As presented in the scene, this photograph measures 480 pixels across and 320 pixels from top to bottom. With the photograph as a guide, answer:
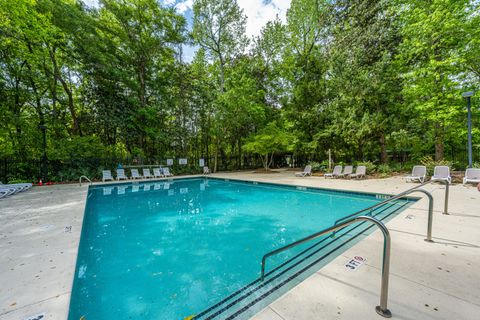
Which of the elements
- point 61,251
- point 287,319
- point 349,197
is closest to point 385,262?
point 287,319

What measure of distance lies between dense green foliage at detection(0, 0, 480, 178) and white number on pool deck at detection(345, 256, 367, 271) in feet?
32.7

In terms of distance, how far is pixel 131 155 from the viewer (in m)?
14.2

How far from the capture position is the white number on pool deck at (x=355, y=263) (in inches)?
91.9

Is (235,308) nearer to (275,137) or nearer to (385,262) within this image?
(385,262)

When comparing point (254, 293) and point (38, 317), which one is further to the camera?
point (254, 293)

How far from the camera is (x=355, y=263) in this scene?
2430 mm

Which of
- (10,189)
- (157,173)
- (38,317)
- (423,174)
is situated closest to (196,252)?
(38,317)

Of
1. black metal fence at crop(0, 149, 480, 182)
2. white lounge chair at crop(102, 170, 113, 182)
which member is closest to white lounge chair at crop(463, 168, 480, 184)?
black metal fence at crop(0, 149, 480, 182)

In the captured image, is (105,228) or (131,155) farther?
(131,155)

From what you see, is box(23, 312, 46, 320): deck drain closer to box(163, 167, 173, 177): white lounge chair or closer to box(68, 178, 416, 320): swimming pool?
box(68, 178, 416, 320): swimming pool

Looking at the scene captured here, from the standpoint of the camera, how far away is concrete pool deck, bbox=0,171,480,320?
1.68 m

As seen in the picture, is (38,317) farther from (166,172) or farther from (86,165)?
(86,165)

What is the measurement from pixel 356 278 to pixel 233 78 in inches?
628

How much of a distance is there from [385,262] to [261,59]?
785 inches
